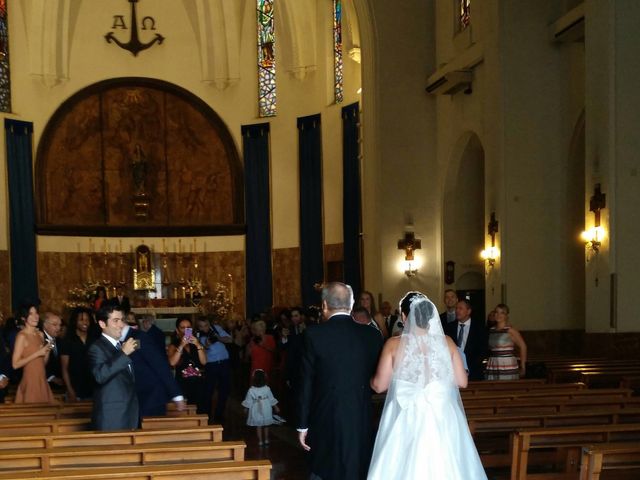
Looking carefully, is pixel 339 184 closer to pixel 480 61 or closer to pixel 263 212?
pixel 263 212

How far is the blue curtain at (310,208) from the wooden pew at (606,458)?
1832 centimetres

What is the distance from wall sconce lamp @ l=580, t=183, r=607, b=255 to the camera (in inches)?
484

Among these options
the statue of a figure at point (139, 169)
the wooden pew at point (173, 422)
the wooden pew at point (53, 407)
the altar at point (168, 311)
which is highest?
the statue of a figure at point (139, 169)

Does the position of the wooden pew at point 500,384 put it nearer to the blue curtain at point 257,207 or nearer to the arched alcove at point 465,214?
the arched alcove at point 465,214

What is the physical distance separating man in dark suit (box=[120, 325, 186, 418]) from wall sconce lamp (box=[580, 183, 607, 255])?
711 cm

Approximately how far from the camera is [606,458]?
5340 millimetres

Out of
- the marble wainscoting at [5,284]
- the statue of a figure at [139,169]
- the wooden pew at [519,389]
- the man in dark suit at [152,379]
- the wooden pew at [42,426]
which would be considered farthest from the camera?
the statue of a figure at [139,169]

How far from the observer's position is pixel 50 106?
24500 millimetres

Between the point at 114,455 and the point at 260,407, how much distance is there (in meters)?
5.43

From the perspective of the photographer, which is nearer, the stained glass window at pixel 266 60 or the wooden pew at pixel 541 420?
the wooden pew at pixel 541 420

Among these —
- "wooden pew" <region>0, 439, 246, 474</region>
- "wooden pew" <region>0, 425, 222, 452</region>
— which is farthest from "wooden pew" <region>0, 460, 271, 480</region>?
"wooden pew" <region>0, 425, 222, 452</region>

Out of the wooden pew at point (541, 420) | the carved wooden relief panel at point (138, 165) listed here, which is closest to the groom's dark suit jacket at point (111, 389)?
the wooden pew at point (541, 420)

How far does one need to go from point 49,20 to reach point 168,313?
8433mm

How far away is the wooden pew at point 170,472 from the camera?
4.48 meters
